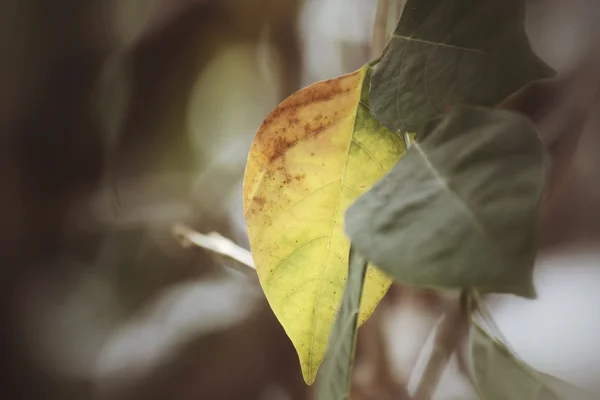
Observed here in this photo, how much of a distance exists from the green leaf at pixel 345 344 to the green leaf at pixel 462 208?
30 mm

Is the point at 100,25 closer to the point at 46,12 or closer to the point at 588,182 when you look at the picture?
the point at 46,12

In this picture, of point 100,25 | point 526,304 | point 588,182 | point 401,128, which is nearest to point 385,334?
point 526,304

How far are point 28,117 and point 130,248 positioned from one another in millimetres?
207

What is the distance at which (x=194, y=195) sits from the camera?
0.71 meters

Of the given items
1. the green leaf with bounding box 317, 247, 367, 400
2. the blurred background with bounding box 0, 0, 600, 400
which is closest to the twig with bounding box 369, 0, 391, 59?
the blurred background with bounding box 0, 0, 600, 400

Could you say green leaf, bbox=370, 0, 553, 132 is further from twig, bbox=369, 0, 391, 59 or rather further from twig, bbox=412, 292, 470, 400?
twig, bbox=412, 292, 470, 400

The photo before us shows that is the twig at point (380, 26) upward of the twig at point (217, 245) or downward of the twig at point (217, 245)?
upward

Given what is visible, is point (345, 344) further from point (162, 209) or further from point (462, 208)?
point (162, 209)

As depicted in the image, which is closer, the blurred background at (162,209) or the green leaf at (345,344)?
the green leaf at (345,344)

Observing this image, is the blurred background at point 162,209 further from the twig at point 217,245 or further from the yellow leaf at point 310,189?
the yellow leaf at point 310,189

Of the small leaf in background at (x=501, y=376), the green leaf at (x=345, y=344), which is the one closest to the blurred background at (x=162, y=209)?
the small leaf in background at (x=501, y=376)

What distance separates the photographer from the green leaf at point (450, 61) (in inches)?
8.8

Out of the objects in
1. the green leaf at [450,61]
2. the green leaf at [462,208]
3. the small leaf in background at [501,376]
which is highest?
the green leaf at [450,61]

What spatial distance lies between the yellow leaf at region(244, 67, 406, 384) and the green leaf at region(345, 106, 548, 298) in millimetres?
64
